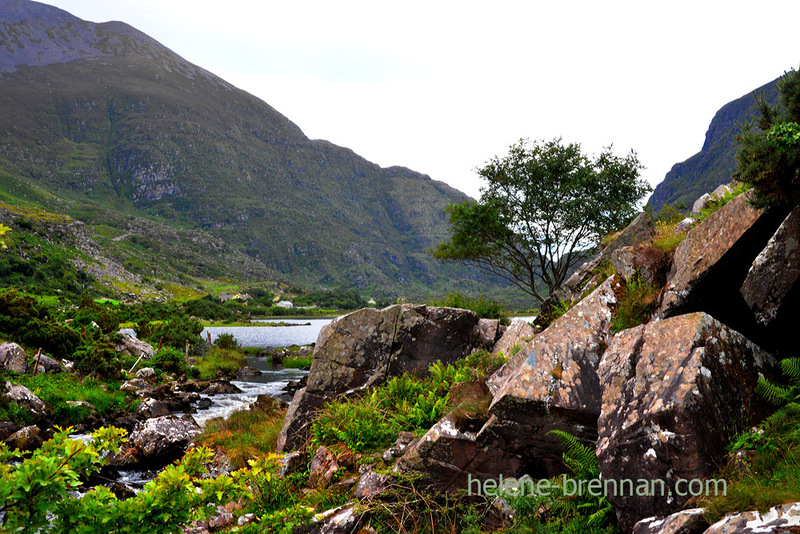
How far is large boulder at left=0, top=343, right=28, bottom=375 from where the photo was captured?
23156mm

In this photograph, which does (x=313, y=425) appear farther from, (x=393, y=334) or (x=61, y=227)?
(x=61, y=227)

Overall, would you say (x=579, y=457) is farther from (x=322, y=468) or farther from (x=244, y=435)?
(x=244, y=435)

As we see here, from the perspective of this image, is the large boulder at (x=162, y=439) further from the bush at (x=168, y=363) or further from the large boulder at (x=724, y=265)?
the bush at (x=168, y=363)

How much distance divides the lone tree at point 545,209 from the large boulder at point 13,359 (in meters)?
26.6

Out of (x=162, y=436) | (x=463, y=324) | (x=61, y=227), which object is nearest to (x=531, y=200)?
(x=463, y=324)

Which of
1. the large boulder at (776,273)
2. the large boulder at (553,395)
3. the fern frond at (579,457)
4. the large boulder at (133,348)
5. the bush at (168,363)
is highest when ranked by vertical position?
the large boulder at (776,273)

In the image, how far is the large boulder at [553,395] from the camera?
288 inches

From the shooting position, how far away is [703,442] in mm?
5383

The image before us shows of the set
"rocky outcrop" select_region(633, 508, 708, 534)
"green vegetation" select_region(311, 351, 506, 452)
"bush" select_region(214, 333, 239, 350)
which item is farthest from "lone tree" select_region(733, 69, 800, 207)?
"bush" select_region(214, 333, 239, 350)

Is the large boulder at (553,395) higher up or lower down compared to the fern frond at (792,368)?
lower down

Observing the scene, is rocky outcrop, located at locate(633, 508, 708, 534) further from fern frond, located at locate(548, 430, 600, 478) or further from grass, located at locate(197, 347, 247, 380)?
grass, located at locate(197, 347, 247, 380)

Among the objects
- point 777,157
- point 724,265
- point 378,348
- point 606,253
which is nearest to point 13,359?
point 378,348

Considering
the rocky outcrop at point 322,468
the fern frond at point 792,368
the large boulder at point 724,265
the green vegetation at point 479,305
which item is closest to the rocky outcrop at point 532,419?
the large boulder at point 724,265

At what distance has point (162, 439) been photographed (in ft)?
59.5
